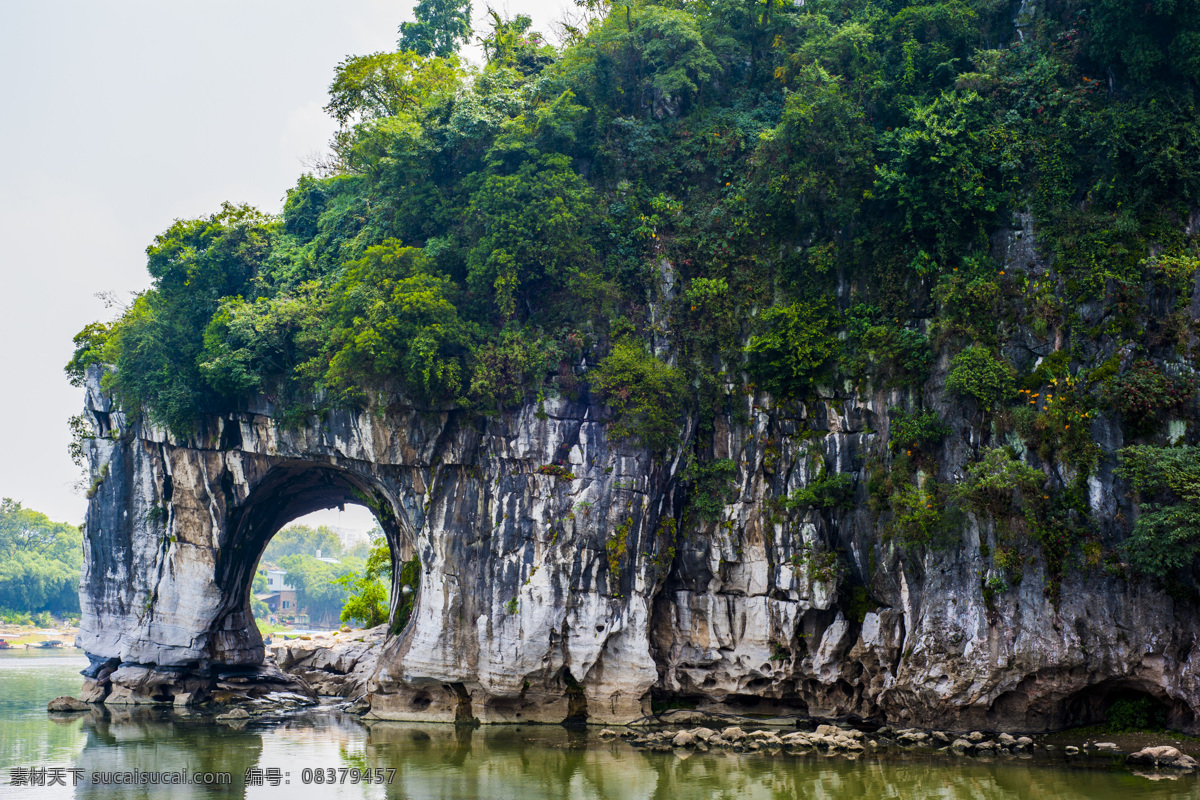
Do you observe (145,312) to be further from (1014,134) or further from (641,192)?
(1014,134)

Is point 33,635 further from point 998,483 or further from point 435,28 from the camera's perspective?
point 998,483

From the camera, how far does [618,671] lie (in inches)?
665

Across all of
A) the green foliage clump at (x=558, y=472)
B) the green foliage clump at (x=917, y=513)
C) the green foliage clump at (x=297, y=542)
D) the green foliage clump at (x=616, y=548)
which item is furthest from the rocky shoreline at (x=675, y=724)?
the green foliage clump at (x=297, y=542)

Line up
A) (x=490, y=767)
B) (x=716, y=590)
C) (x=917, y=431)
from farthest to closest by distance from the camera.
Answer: (x=716, y=590) → (x=917, y=431) → (x=490, y=767)

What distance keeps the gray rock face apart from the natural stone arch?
0.67 metres

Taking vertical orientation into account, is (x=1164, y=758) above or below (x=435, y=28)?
below

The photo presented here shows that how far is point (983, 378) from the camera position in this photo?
1451 centimetres

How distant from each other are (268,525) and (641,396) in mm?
12351

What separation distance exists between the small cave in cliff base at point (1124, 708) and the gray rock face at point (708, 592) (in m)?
0.04

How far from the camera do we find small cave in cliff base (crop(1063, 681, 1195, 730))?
43.0 ft

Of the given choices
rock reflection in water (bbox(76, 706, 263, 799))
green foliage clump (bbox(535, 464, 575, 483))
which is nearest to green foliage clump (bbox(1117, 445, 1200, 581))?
green foliage clump (bbox(535, 464, 575, 483))

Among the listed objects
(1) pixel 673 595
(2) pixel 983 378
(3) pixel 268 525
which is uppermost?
(2) pixel 983 378

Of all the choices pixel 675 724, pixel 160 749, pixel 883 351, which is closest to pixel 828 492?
pixel 883 351

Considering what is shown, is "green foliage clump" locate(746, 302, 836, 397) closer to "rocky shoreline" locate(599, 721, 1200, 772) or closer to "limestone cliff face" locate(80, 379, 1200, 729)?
"limestone cliff face" locate(80, 379, 1200, 729)
